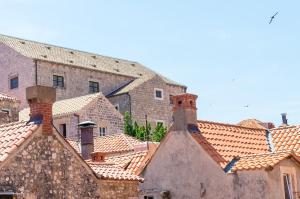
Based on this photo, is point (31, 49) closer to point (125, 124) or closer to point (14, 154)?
point (125, 124)

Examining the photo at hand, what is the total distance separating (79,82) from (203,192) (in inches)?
1609

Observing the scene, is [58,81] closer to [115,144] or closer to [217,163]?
[115,144]

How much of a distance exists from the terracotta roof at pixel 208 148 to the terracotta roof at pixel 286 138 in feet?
11.7

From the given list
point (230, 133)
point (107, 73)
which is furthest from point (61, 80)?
point (230, 133)

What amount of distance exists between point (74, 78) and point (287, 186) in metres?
42.0

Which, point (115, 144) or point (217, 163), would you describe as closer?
point (217, 163)

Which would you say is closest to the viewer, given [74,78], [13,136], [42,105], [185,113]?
[13,136]

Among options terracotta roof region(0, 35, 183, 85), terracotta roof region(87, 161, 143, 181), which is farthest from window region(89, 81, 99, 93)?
terracotta roof region(87, 161, 143, 181)

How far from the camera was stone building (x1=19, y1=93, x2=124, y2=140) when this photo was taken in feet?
159

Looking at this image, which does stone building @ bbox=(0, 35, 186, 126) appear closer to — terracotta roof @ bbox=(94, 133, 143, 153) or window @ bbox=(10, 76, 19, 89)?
window @ bbox=(10, 76, 19, 89)

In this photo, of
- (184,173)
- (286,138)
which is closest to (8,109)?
(184,173)

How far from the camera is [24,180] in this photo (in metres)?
16.2

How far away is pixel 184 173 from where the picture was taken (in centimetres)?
2220

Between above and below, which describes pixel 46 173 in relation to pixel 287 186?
above
